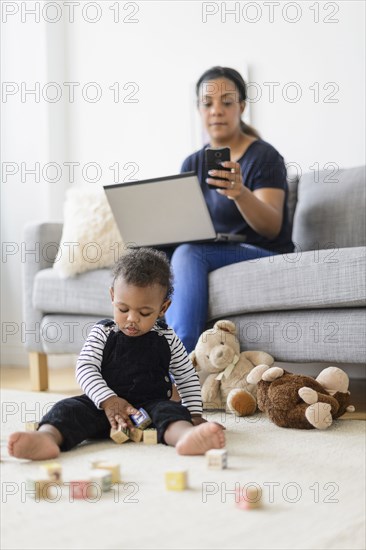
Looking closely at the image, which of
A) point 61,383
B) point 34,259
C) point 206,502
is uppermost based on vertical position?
point 34,259

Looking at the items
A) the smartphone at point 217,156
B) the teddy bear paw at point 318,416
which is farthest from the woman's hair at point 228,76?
the teddy bear paw at point 318,416

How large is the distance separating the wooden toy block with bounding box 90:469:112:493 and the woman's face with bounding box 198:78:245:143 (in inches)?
61.6

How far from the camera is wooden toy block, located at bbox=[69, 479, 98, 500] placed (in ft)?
4.24

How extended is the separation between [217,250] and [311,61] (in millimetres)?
1171

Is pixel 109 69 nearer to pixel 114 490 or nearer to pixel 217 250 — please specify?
pixel 217 250

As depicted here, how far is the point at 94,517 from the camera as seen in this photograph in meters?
1.19

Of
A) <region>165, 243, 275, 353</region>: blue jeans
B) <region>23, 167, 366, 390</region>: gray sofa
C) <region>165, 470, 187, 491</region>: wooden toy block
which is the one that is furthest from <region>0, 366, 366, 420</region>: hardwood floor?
<region>165, 470, 187, 491</region>: wooden toy block

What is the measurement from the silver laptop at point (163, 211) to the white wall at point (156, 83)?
97 centimetres

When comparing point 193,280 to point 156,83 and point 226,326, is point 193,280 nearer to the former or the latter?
point 226,326

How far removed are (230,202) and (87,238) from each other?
25.2 inches

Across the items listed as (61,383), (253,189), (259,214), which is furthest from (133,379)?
(61,383)

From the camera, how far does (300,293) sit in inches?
88.4

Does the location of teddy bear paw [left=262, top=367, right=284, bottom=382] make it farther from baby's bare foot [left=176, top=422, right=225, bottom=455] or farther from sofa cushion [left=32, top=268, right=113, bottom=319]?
sofa cushion [left=32, top=268, right=113, bottom=319]

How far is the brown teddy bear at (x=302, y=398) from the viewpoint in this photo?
75.0 inches
